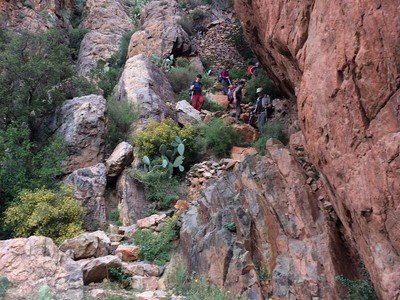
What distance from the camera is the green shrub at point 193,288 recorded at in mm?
6871

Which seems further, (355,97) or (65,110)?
(65,110)

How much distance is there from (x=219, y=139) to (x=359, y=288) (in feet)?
23.2

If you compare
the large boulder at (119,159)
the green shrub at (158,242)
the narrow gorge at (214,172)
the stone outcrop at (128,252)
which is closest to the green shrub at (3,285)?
the narrow gorge at (214,172)

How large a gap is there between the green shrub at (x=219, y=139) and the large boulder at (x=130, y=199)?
2.38 m

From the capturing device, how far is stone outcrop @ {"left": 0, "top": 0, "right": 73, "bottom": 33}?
805 inches

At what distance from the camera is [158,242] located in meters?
9.66

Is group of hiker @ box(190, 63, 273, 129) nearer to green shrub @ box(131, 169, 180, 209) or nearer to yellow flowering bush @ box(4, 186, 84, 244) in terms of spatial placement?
green shrub @ box(131, 169, 180, 209)

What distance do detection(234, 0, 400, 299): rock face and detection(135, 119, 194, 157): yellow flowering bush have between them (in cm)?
624

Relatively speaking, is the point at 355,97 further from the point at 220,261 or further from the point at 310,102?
the point at 220,261

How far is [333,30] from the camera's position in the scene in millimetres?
6438

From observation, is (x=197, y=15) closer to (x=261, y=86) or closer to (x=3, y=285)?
(x=261, y=86)

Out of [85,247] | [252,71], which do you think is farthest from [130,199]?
[252,71]

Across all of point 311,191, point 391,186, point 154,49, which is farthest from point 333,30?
point 154,49

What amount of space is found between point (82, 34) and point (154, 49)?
6.57 metres
